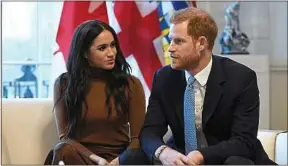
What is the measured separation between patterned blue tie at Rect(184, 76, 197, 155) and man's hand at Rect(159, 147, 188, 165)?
0.40 ft

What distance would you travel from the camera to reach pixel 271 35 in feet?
11.5

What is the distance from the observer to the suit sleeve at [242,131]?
1577mm

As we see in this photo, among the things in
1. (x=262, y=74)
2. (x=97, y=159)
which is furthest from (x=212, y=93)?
(x=262, y=74)

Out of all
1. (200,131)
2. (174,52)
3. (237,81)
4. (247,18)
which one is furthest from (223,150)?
(247,18)

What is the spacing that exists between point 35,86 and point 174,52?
1.89 meters

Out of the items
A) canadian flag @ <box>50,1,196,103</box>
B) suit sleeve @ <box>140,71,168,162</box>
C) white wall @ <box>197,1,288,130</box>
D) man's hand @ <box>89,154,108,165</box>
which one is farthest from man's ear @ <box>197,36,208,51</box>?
white wall @ <box>197,1,288,130</box>

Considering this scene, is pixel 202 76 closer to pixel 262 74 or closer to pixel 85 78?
pixel 85 78

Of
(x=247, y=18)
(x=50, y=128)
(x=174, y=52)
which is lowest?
(x=50, y=128)

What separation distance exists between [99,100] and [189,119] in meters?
0.51

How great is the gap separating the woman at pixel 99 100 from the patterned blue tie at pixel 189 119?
316 millimetres

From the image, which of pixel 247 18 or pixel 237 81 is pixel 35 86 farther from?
pixel 237 81

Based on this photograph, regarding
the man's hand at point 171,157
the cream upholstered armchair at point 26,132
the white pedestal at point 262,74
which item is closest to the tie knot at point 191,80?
the man's hand at point 171,157

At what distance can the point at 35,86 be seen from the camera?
11.1ft

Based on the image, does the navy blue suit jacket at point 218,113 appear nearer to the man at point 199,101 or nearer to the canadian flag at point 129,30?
the man at point 199,101
